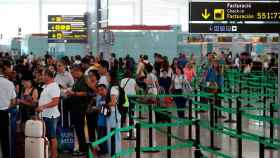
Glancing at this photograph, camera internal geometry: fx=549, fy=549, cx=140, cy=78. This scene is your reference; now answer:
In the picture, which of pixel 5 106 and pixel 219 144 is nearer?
pixel 5 106

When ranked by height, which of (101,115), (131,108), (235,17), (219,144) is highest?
(235,17)

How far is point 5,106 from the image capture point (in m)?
8.41

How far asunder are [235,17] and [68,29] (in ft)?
52.3

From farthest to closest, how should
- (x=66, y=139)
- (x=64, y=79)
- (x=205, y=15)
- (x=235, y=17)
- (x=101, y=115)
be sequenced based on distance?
(x=64, y=79) → (x=235, y=17) → (x=205, y=15) → (x=66, y=139) → (x=101, y=115)

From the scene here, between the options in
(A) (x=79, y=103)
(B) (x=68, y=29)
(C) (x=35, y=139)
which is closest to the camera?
(C) (x=35, y=139)

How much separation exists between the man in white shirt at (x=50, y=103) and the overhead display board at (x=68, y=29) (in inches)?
647

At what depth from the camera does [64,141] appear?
31.8ft

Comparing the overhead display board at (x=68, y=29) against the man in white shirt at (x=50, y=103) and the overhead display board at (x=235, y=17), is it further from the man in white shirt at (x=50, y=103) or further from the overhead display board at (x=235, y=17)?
the man in white shirt at (x=50, y=103)

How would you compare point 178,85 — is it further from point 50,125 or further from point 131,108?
point 50,125

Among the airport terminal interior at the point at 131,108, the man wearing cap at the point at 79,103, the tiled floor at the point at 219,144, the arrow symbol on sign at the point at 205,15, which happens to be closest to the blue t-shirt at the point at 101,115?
the airport terminal interior at the point at 131,108

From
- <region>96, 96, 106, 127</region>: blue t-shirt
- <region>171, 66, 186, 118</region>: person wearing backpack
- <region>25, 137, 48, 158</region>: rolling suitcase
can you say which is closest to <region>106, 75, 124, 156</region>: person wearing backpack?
<region>96, 96, 106, 127</region>: blue t-shirt

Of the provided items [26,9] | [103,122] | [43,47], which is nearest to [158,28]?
[43,47]

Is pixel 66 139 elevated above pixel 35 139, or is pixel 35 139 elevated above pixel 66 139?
pixel 35 139

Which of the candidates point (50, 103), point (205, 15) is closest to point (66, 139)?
point (50, 103)
